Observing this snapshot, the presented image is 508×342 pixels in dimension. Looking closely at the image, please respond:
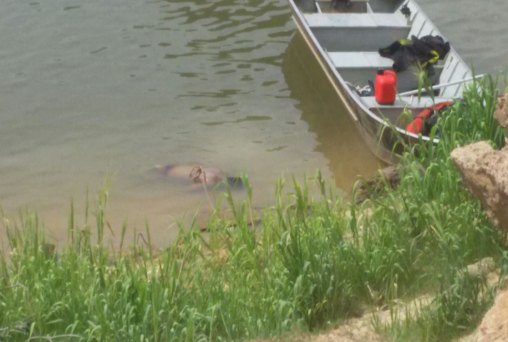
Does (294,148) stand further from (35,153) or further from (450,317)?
(450,317)

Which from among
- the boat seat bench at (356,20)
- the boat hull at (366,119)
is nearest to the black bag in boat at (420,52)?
the boat hull at (366,119)

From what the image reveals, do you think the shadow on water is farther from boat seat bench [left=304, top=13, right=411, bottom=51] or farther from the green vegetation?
the green vegetation

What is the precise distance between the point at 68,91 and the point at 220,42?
198cm

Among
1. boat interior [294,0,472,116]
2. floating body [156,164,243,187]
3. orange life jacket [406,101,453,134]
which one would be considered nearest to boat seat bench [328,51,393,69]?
boat interior [294,0,472,116]

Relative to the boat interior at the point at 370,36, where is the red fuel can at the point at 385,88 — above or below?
above

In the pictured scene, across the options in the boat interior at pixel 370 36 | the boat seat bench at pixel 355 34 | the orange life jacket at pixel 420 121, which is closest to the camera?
the orange life jacket at pixel 420 121

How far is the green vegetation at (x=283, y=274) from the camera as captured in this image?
4.81 m

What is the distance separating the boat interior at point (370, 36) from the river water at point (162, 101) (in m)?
0.38

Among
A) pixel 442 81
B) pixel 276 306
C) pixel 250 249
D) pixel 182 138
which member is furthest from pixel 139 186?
pixel 276 306

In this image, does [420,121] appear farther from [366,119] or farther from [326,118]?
[326,118]

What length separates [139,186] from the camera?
9.80 meters

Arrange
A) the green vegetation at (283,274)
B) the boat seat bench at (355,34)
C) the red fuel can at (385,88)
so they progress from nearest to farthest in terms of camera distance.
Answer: the green vegetation at (283,274) → the red fuel can at (385,88) → the boat seat bench at (355,34)

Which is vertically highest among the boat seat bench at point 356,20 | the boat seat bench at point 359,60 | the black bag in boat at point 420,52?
the black bag in boat at point 420,52

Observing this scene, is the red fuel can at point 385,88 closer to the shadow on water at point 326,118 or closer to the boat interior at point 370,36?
the boat interior at point 370,36
